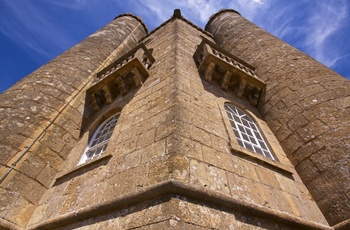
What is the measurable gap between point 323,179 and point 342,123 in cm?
136

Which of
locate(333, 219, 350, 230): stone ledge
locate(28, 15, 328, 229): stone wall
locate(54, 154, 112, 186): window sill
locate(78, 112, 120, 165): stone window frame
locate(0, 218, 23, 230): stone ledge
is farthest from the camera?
locate(78, 112, 120, 165): stone window frame

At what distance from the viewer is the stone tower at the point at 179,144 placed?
2.83 metres

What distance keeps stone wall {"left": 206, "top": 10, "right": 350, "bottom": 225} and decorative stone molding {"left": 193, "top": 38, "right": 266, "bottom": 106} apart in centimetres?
41

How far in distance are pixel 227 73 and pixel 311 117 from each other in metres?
2.46

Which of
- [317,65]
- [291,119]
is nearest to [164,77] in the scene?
[291,119]

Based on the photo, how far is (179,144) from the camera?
3.31 m

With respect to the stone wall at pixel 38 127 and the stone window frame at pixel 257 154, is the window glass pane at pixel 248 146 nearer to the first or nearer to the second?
the stone window frame at pixel 257 154

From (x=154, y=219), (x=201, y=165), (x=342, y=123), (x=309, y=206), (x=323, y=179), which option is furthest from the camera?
(x=342, y=123)

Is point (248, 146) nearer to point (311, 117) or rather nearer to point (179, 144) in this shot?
point (311, 117)

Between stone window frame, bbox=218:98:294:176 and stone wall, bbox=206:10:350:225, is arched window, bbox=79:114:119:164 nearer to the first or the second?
stone window frame, bbox=218:98:294:176

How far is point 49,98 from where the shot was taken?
609cm

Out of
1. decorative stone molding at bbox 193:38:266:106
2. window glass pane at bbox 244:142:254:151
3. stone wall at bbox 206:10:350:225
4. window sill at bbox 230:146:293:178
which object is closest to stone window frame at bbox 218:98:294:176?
window sill at bbox 230:146:293:178

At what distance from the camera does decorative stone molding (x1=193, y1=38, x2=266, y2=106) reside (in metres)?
6.48

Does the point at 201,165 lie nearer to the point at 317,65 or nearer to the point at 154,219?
the point at 154,219
